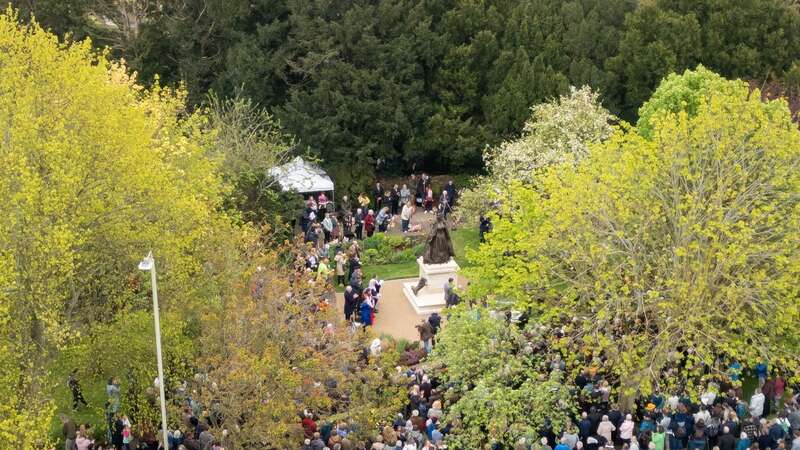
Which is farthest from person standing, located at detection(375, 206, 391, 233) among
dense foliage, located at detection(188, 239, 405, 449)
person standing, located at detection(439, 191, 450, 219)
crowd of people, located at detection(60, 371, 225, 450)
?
crowd of people, located at detection(60, 371, 225, 450)

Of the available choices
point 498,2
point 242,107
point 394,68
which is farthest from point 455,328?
point 498,2

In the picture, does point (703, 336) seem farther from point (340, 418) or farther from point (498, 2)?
point (498, 2)

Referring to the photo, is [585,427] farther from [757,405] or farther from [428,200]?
[428,200]

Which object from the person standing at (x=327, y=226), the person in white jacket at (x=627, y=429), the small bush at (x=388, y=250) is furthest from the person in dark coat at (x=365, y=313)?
the person in white jacket at (x=627, y=429)

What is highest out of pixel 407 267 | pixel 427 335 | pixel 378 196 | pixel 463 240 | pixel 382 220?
pixel 378 196

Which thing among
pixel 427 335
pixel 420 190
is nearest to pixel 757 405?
pixel 427 335

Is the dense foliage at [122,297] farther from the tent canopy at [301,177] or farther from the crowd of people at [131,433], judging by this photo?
the tent canopy at [301,177]

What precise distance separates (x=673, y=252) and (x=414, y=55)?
82.4 ft

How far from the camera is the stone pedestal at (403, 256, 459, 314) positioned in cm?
3916

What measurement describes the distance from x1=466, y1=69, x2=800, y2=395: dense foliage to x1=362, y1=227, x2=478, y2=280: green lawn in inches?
408

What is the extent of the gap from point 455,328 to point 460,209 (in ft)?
51.7

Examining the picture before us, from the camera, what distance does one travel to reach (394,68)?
169 feet

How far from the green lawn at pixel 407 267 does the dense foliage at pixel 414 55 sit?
270 inches

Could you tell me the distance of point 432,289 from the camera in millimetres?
39875
